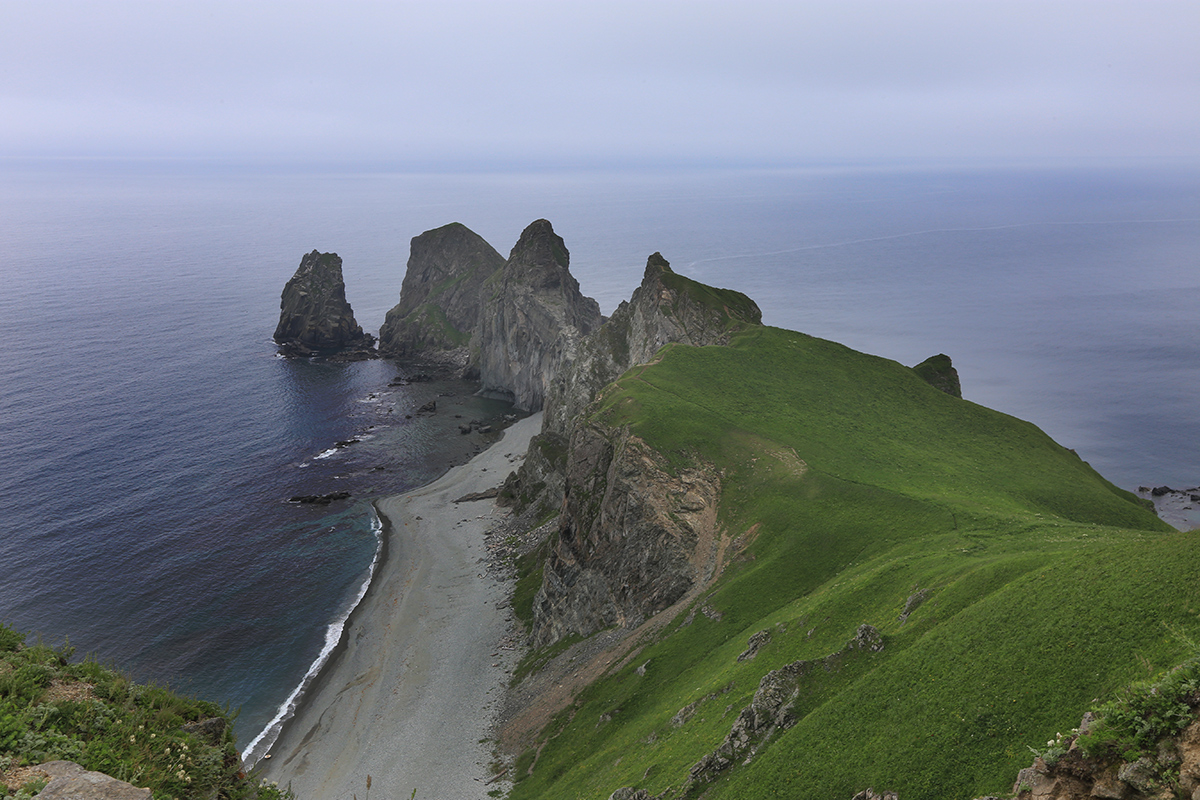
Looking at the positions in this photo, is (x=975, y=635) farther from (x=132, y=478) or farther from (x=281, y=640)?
(x=132, y=478)

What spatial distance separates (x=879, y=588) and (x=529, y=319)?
410ft

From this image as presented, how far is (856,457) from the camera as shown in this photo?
2447 inches

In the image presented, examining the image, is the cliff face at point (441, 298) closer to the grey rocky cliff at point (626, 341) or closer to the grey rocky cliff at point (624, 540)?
the grey rocky cliff at point (626, 341)

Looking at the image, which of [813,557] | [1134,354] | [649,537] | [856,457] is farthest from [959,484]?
[1134,354]

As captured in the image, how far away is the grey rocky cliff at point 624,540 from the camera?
55469mm

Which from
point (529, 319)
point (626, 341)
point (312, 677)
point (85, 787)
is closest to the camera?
point (85, 787)

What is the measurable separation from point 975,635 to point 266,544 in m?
89.0

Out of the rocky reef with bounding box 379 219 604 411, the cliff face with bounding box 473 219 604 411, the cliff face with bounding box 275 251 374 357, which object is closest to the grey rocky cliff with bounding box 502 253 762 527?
the rocky reef with bounding box 379 219 604 411

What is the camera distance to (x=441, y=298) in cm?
19262

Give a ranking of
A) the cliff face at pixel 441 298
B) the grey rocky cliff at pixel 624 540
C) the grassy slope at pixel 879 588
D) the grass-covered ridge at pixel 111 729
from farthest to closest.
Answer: the cliff face at pixel 441 298 → the grey rocky cliff at pixel 624 540 → the grassy slope at pixel 879 588 → the grass-covered ridge at pixel 111 729

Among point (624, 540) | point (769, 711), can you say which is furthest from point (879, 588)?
point (624, 540)

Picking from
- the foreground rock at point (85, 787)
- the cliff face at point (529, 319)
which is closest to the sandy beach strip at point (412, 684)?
the foreground rock at point (85, 787)

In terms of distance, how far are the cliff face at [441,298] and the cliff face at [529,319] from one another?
69.2 feet

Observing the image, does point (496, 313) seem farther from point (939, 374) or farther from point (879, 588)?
point (879, 588)
